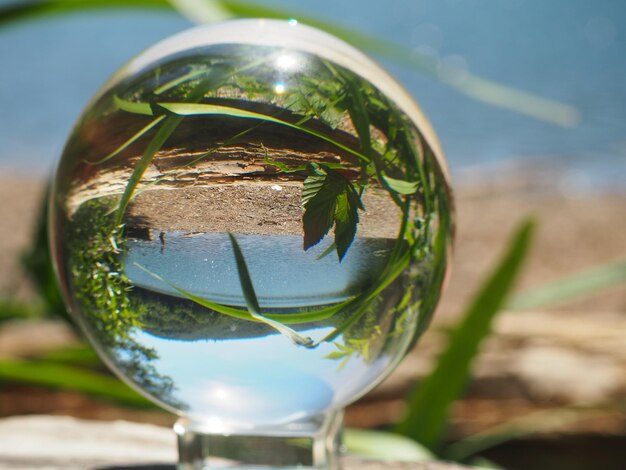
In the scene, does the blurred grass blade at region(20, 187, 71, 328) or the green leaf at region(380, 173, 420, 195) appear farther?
the blurred grass blade at region(20, 187, 71, 328)

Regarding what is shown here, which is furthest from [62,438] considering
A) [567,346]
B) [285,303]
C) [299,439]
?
[567,346]

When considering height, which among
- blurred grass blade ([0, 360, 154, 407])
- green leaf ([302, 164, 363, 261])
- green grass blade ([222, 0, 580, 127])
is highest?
green grass blade ([222, 0, 580, 127])

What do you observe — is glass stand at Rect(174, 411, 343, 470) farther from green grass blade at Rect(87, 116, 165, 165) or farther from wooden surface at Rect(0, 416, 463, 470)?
green grass blade at Rect(87, 116, 165, 165)

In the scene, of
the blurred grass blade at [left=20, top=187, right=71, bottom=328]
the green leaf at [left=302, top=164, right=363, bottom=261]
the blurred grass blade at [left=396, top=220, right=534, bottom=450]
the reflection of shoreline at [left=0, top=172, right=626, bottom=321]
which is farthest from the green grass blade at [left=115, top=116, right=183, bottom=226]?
the reflection of shoreline at [left=0, top=172, right=626, bottom=321]

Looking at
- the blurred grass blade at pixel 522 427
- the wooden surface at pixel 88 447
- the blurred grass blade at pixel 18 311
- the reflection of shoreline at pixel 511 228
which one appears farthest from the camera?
the reflection of shoreline at pixel 511 228

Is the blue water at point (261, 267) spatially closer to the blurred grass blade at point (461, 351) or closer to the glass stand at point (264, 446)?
the glass stand at point (264, 446)

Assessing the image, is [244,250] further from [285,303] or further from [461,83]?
[461,83]

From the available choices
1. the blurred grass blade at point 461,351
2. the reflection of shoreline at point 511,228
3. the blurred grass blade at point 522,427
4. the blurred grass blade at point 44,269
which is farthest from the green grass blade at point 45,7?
the reflection of shoreline at point 511,228

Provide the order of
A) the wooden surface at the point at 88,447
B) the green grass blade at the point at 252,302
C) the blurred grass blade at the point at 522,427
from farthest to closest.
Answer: the blurred grass blade at the point at 522,427 → the wooden surface at the point at 88,447 → the green grass blade at the point at 252,302
